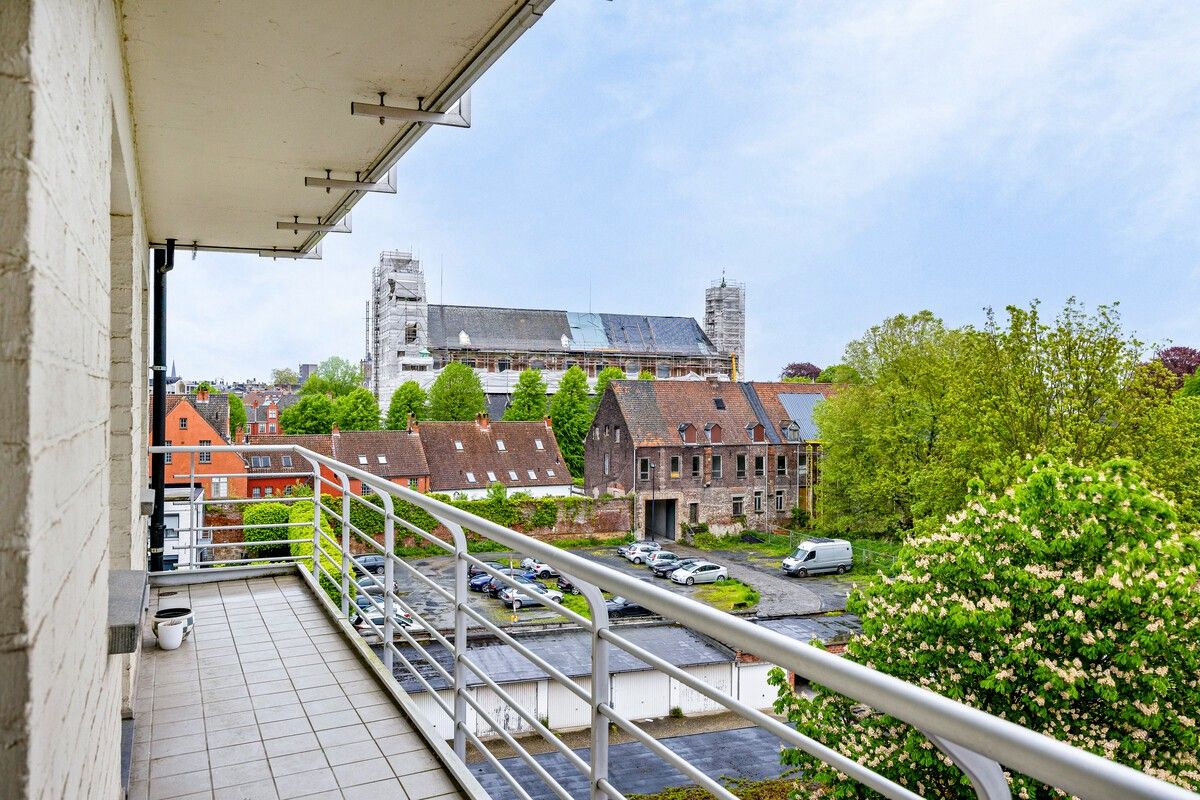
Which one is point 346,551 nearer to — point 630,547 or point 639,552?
point 639,552

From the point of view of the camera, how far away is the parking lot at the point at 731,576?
19802mm

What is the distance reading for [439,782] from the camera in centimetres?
253

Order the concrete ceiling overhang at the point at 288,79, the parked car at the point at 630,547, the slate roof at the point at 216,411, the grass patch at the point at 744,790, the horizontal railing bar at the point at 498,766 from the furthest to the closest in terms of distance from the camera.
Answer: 1. the slate roof at the point at 216,411
2. the parked car at the point at 630,547
3. the grass patch at the point at 744,790
4. the concrete ceiling overhang at the point at 288,79
5. the horizontal railing bar at the point at 498,766

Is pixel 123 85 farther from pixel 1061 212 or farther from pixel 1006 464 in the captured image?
pixel 1061 212

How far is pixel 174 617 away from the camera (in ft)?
13.5

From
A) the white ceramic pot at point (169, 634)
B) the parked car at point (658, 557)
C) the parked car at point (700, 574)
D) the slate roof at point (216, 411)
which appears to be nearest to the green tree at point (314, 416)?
the slate roof at point (216, 411)

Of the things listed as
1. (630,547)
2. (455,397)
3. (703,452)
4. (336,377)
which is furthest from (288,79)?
(336,377)

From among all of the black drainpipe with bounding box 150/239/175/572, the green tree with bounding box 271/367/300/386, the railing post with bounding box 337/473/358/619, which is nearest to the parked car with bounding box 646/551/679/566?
the black drainpipe with bounding box 150/239/175/572

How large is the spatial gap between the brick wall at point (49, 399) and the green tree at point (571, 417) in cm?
3711

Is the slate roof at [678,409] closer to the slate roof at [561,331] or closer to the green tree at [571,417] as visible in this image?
the green tree at [571,417]

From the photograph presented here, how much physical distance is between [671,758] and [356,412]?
3986 centimetres

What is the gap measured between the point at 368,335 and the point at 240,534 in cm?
6201

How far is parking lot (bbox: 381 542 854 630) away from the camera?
19.8 m

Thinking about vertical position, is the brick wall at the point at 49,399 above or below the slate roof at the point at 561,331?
below
